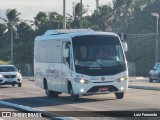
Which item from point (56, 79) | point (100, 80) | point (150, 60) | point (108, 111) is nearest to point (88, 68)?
point (100, 80)

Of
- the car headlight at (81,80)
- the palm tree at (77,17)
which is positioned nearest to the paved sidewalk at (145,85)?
the car headlight at (81,80)

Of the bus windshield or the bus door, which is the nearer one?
the bus windshield

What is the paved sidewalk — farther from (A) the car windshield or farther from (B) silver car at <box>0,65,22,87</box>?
(A) the car windshield

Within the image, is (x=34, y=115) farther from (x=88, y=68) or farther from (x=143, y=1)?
(x=143, y=1)

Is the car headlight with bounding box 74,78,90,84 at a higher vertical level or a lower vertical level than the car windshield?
higher

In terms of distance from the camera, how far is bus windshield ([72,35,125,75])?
24438 millimetres

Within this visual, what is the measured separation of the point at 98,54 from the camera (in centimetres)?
2480

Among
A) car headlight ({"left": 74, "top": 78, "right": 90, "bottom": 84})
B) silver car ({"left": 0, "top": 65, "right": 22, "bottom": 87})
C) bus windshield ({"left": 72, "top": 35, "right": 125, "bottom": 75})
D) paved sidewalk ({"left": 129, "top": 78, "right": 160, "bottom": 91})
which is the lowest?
paved sidewalk ({"left": 129, "top": 78, "right": 160, "bottom": 91})

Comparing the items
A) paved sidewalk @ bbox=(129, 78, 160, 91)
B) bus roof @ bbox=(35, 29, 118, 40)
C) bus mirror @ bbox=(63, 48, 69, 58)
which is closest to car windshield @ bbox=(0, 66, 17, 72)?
paved sidewalk @ bbox=(129, 78, 160, 91)

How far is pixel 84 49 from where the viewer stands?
25.0 metres

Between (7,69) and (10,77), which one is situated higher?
(7,69)

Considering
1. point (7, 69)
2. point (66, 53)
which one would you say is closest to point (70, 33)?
point (66, 53)

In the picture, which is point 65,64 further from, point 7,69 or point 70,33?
point 7,69

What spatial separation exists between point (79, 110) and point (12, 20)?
83.8m
